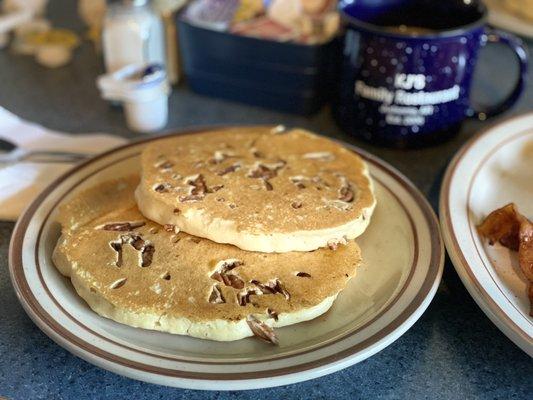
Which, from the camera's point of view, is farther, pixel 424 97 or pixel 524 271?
pixel 424 97

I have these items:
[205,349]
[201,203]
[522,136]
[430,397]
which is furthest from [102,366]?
[522,136]

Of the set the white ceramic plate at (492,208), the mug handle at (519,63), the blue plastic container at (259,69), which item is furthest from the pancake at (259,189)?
the mug handle at (519,63)

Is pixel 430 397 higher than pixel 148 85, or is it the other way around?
pixel 148 85

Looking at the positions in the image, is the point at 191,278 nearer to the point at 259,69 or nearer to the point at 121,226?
the point at 121,226

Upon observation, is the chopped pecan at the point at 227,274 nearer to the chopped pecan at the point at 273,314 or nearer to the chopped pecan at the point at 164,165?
the chopped pecan at the point at 273,314

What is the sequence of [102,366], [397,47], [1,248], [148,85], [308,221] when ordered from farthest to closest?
[148,85]
[397,47]
[1,248]
[308,221]
[102,366]

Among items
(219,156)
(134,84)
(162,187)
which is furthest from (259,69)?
(162,187)

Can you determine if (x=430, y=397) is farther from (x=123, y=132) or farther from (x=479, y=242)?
(x=123, y=132)
